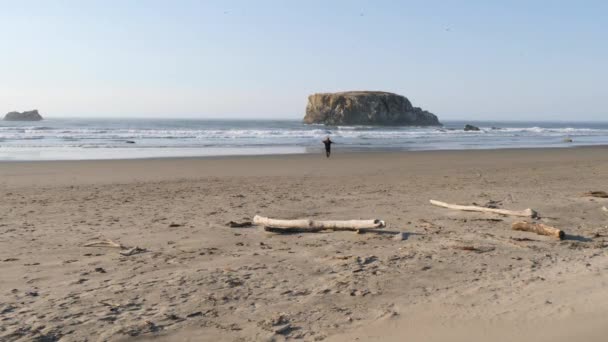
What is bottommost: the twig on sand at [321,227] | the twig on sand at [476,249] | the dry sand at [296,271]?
the dry sand at [296,271]

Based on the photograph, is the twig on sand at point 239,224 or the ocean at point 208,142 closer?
the twig on sand at point 239,224

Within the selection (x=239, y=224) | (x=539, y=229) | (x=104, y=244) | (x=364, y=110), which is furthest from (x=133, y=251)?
(x=364, y=110)

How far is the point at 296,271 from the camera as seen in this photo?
5.40 metres

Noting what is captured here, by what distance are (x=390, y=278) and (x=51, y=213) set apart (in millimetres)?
6290

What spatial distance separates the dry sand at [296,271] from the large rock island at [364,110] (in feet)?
275

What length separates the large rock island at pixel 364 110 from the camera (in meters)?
94.3

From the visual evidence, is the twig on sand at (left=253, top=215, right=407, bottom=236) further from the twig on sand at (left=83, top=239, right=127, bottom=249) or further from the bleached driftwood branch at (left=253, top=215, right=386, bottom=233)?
the twig on sand at (left=83, top=239, right=127, bottom=249)

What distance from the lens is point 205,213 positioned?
356 inches

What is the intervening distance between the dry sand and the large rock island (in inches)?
3301

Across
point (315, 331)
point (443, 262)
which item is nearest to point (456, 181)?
point (443, 262)

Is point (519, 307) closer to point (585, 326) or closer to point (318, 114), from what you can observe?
point (585, 326)

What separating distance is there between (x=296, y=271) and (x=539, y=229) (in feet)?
12.0

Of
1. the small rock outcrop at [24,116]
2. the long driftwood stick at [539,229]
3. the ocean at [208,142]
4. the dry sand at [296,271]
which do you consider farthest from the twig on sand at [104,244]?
the small rock outcrop at [24,116]

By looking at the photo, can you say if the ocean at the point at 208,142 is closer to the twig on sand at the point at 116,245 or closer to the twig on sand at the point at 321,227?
the twig on sand at the point at 116,245
